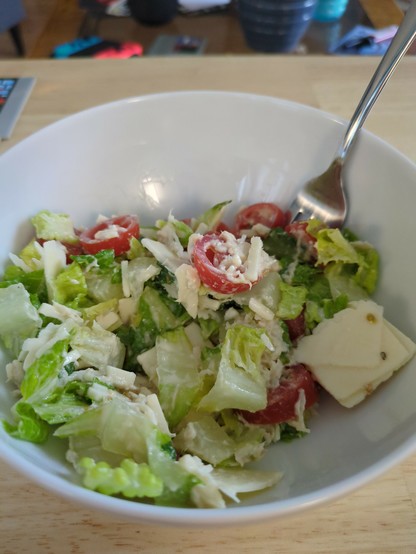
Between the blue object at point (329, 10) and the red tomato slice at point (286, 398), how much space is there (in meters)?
3.25

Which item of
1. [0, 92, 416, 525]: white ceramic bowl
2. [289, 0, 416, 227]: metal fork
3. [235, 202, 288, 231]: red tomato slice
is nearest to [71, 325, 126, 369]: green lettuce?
[0, 92, 416, 525]: white ceramic bowl

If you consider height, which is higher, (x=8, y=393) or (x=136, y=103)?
(x=136, y=103)

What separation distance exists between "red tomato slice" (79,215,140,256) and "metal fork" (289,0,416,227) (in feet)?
1.44

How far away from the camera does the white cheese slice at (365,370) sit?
3.36 ft

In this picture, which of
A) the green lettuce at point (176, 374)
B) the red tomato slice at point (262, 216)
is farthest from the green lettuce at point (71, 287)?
the red tomato slice at point (262, 216)

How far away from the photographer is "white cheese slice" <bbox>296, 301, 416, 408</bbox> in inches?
40.4

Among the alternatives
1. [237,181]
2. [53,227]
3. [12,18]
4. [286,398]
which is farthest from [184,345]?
[12,18]

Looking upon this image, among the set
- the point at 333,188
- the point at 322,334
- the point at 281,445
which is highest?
the point at 333,188

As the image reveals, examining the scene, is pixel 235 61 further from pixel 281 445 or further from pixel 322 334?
pixel 281 445

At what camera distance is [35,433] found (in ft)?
2.92

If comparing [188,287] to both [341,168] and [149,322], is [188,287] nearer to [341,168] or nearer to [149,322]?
[149,322]

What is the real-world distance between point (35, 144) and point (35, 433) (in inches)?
30.0

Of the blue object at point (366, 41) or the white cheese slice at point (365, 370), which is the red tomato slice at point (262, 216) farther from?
the blue object at point (366, 41)

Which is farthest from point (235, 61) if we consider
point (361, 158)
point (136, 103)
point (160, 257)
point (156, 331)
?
point (156, 331)
